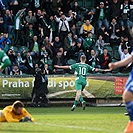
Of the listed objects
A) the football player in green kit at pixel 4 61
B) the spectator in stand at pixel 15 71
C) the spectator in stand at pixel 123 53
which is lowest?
the spectator in stand at pixel 15 71

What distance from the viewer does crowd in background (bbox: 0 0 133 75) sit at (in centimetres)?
2969

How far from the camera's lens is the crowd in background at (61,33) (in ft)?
97.4

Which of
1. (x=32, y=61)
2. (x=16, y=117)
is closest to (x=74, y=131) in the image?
(x=16, y=117)

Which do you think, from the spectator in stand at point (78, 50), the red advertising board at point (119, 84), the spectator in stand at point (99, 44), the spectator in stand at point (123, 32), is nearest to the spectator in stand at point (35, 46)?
the spectator in stand at point (78, 50)

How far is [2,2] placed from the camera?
32.0m

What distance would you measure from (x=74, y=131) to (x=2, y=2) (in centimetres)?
1864

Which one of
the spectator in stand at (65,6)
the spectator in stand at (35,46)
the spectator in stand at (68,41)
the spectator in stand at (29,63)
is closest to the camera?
the spectator in stand at (29,63)

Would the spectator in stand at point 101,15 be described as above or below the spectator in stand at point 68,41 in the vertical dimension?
above

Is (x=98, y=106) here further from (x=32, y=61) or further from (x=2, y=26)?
(x=2, y=26)

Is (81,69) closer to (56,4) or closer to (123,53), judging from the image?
(123,53)

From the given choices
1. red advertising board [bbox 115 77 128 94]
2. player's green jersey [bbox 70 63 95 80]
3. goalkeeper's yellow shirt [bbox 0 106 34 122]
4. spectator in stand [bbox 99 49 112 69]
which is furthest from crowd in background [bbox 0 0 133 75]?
goalkeeper's yellow shirt [bbox 0 106 34 122]

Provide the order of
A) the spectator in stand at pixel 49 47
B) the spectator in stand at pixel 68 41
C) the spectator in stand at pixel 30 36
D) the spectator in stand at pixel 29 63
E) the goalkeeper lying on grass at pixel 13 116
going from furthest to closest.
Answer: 1. the spectator in stand at pixel 68 41
2. the spectator in stand at pixel 30 36
3. the spectator in stand at pixel 49 47
4. the spectator in stand at pixel 29 63
5. the goalkeeper lying on grass at pixel 13 116

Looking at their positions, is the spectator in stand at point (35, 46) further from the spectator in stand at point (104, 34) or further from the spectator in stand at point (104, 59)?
the spectator in stand at point (104, 34)

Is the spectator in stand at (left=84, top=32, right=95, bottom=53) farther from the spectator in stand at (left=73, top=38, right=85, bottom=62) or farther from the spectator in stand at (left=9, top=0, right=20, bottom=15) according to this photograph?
the spectator in stand at (left=9, top=0, right=20, bottom=15)
